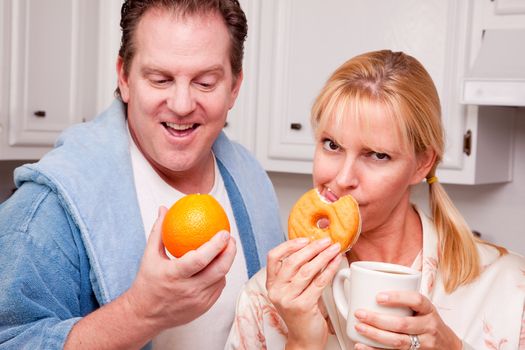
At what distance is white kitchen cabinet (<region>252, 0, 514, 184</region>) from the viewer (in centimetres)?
240

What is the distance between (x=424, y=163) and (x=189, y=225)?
0.52 meters

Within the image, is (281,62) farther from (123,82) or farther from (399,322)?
(399,322)

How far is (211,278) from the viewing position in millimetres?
1120

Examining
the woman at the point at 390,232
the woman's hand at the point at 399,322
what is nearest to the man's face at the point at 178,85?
the woman at the point at 390,232

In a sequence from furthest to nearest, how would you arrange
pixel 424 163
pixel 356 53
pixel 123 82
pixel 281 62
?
pixel 281 62 < pixel 356 53 < pixel 123 82 < pixel 424 163

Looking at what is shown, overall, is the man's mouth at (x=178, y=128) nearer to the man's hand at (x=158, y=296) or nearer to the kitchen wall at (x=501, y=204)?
the man's hand at (x=158, y=296)

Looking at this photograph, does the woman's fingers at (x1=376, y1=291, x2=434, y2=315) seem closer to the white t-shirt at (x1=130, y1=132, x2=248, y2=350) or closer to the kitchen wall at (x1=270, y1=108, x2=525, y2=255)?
the white t-shirt at (x1=130, y1=132, x2=248, y2=350)

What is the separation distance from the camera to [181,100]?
1397 millimetres

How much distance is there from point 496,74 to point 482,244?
0.95m

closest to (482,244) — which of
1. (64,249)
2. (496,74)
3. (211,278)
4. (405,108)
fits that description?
(405,108)

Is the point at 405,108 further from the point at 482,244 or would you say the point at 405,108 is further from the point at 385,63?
the point at 482,244

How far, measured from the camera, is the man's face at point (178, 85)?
55.6 inches

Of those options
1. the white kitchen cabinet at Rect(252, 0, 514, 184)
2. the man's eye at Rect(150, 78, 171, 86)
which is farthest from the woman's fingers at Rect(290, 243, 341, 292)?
the white kitchen cabinet at Rect(252, 0, 514, 184)

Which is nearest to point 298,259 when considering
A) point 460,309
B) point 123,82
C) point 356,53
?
point 460,309
